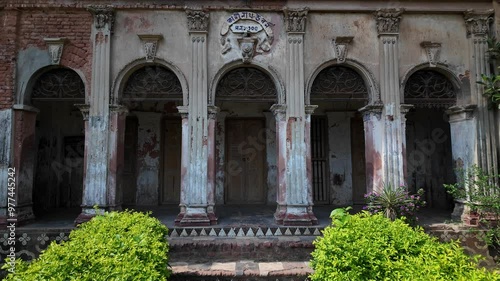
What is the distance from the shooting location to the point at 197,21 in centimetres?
717

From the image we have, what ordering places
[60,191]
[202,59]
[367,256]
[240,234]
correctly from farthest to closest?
[60,191] → [202,59] → [240,234] → [367,256]

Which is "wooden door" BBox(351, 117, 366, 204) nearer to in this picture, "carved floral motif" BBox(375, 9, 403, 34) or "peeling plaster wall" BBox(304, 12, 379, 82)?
"peeling plaster wall" BBox(304, 12, 379, 82)

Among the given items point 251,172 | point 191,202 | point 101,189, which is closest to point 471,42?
point 251,172

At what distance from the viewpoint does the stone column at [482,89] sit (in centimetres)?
714

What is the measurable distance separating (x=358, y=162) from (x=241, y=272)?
248 inches

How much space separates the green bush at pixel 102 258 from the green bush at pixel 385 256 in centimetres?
171

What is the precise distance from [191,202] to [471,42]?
24.1 ft

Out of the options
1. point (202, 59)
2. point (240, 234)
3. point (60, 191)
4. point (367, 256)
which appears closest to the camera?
point (367, 256)

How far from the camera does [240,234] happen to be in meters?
6.60

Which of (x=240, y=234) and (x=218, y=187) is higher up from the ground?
(x=218, y=187)

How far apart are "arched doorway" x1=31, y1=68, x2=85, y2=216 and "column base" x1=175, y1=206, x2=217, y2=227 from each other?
463 cm

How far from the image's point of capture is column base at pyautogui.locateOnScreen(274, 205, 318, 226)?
680cm

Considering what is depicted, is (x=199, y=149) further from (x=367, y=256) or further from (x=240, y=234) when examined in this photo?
(x=367, y=256)
